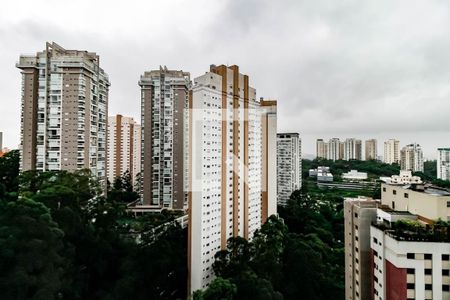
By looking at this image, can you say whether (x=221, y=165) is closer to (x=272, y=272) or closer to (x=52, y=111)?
(x=272, y=272)

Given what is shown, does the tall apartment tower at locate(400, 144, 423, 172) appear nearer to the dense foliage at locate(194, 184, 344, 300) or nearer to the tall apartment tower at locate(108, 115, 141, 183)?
the dense foliage at locate(194, 184, 344, 300)

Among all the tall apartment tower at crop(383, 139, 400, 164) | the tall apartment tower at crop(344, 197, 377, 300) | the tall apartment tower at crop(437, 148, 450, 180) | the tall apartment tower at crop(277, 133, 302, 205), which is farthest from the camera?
Result: the tall apartment tower at crop(383, 139, 400, 164)

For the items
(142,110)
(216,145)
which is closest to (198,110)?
(216,145)

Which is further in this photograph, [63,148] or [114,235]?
[63,148]

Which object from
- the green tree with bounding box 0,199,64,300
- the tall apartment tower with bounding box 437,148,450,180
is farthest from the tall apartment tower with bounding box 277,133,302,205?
the green tree with bounding box 0,199,64,300

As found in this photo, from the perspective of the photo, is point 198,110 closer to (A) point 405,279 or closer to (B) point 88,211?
(B) point 88,211

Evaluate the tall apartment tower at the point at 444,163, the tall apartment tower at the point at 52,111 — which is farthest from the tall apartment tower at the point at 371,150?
the tall apartment tower at the point at 52,111
